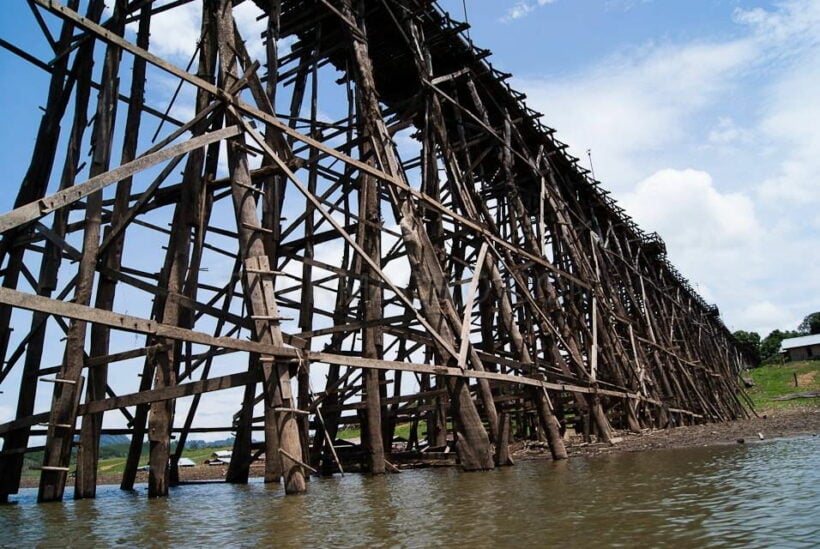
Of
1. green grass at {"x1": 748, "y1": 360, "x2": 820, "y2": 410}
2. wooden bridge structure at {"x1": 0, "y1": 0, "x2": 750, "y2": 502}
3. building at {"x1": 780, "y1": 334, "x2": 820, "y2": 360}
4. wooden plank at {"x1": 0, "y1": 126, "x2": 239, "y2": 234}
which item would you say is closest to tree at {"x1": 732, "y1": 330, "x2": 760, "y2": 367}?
building at {"x1": 780, "y1": 334, "x2": 820, "y2": 360}

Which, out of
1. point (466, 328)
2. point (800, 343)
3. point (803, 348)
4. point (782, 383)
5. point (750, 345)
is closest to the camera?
point (466, 328)

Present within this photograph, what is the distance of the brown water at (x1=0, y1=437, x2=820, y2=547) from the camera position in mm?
2729

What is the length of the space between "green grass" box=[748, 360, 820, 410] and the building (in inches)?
201

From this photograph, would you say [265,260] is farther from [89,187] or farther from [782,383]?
[782,383]

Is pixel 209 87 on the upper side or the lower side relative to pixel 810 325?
lower

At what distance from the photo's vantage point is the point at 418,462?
9.30m

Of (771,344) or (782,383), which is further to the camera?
(771,344)

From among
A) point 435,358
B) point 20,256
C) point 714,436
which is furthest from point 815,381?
point 20,256

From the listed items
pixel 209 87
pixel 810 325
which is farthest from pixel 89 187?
pixel 810 325

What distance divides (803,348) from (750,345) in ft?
57.3

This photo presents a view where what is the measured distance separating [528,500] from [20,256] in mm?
5910

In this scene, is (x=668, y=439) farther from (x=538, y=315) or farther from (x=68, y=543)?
Answer: (x=68, y=543)

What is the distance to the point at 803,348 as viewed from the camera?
176ft

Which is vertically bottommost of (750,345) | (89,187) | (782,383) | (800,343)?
(89,187)
